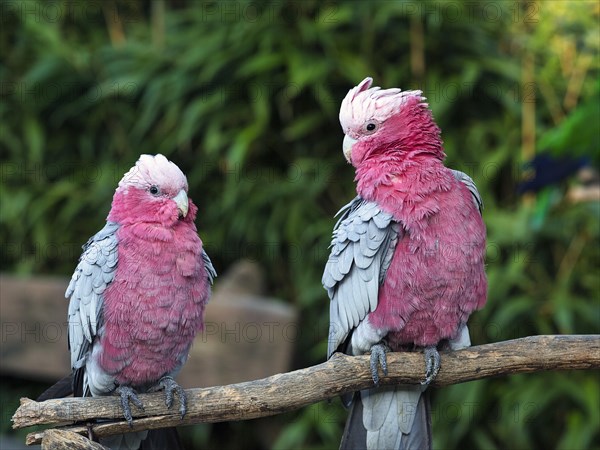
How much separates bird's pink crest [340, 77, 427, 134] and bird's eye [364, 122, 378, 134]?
0.01m

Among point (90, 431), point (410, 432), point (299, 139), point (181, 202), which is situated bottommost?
point (410, 432)

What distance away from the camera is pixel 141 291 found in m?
2.07

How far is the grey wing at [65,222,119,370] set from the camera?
2102mm

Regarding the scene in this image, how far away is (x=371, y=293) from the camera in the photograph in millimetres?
2113

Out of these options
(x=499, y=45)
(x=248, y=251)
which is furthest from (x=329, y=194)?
(x=499, y=45)

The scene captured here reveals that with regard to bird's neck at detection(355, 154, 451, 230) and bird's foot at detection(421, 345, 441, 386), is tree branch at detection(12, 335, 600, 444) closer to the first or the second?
bird's foot at detection(421, 345, 441, 386)

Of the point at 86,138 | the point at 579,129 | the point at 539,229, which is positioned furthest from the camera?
the point at 86,138

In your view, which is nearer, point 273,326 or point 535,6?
point 273,326

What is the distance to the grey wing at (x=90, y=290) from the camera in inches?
82.7

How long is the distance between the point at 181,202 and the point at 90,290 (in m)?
0.33

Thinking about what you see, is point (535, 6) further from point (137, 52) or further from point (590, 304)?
point (137, 52)

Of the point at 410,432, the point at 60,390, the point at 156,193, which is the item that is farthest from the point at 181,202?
the point at 410,432

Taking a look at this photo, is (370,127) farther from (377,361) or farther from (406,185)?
(377,361)

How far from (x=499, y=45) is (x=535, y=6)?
0.83ft
